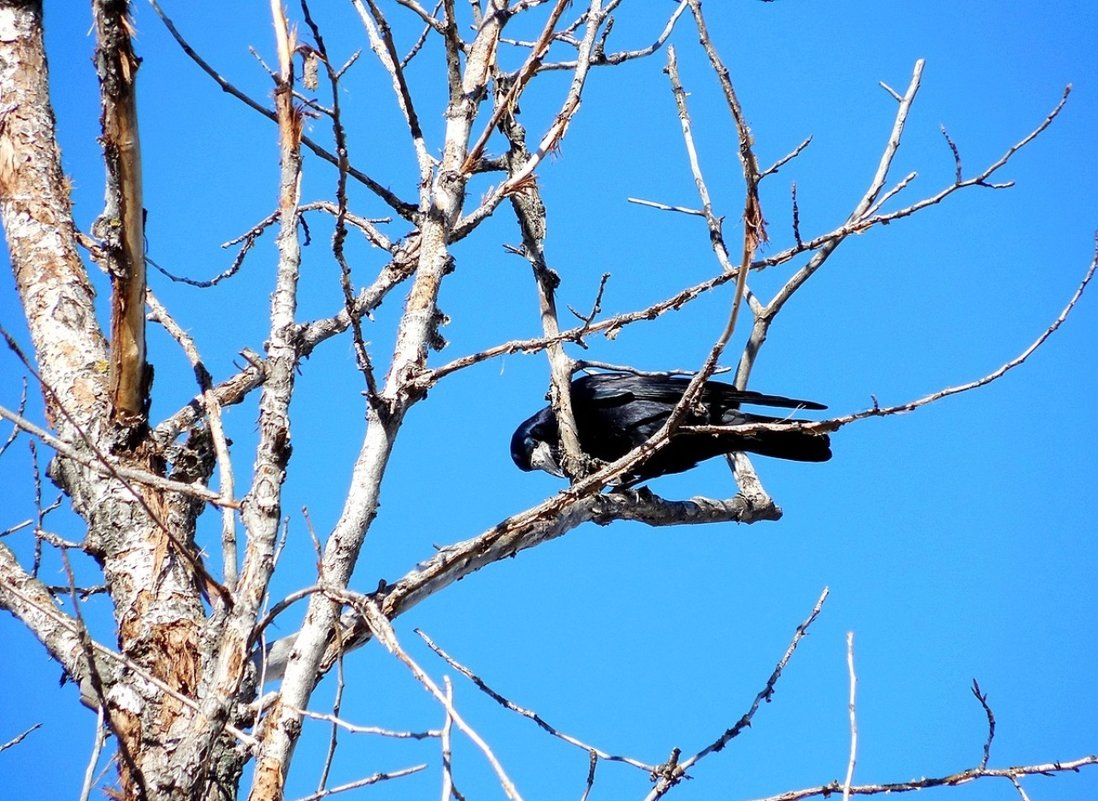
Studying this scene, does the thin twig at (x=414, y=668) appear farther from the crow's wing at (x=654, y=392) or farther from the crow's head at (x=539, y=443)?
the crow's head at (x=539, y=443)

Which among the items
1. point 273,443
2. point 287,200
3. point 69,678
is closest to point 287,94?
point 287,200

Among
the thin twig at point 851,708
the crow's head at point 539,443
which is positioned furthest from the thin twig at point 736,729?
the crow's head at point 539,443

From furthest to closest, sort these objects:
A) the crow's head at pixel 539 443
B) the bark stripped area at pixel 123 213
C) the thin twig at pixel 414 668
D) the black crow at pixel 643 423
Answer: the crow's head at pixel 539 443, the black crow at pixel 643 423, the bark stripped area at pixel 123 213, the thin twig at pixel 414 668

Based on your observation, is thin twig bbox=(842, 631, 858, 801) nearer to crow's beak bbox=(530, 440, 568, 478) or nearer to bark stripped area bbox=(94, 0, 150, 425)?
bark stripped area bbox=(94, 0, 150, 425)

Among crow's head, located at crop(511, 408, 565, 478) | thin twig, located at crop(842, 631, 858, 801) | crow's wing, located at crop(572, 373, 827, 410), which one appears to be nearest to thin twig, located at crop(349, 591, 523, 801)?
thin twig, located at crop(842, 631, 858, 801)

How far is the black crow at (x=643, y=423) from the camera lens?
4781mm

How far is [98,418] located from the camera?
2.92 metres

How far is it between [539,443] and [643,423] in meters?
0.71

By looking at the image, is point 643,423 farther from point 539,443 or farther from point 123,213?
point 123,213

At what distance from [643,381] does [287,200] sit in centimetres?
339

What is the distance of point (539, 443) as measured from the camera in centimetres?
557

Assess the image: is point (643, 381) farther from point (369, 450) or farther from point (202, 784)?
point (202, 784)

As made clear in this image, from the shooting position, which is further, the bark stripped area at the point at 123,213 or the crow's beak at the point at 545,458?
the crow's beak at the point at 545,458

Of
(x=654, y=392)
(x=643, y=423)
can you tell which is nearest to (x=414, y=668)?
(x=643, y=423)
